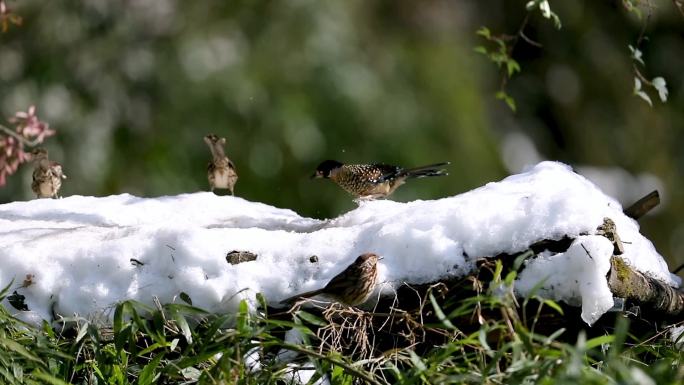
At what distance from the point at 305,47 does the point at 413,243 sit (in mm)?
7404

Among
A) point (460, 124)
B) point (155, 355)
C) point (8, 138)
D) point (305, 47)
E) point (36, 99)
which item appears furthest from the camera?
point (460, 124)

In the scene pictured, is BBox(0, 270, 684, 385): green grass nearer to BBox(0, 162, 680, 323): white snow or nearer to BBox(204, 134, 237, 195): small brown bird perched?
BBox(0, 162, 680, 323): white snow

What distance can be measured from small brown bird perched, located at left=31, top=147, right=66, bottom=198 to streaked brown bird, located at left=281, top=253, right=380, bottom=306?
338cm

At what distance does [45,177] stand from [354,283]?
3773mm

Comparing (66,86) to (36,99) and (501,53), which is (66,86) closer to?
(36,99)

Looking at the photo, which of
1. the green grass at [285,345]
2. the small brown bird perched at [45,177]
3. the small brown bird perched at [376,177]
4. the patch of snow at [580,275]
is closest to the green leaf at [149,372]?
the green grass at [285,345]

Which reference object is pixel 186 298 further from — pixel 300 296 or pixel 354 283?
pixel 354 283

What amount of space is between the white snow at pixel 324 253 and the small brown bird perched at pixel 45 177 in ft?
7.75

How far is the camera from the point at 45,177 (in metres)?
7.53

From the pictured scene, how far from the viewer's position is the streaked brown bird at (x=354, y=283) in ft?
14.4

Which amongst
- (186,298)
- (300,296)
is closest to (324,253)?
(300,296)

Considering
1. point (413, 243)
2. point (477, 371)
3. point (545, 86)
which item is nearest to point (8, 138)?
point (413, 243)

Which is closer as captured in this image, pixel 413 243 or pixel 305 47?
pixel 413 243

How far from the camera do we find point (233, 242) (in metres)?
4.86
